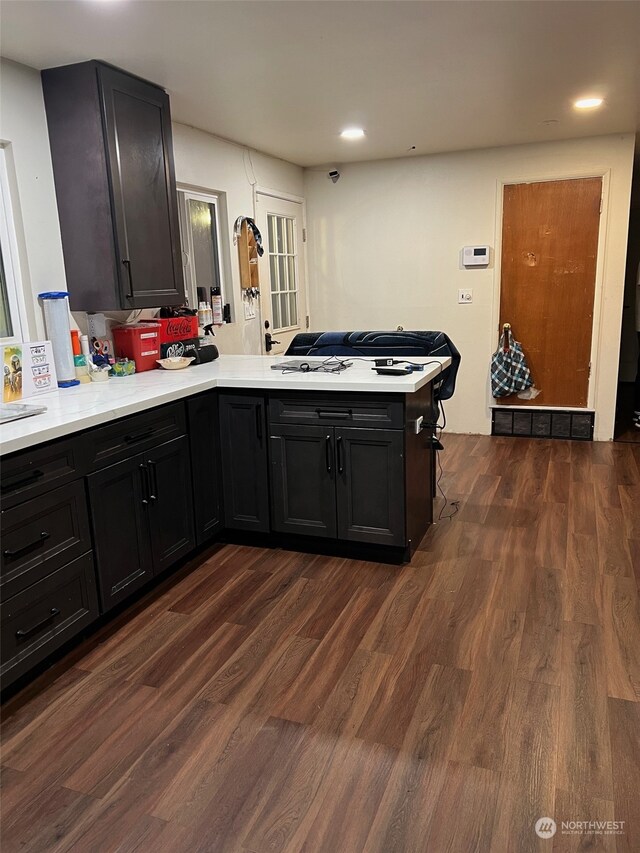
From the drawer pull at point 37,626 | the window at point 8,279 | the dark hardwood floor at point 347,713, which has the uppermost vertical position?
the window at point 8,279

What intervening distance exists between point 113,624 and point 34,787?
85 cm

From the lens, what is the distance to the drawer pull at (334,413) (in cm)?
290

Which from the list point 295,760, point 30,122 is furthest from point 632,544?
point 30,122

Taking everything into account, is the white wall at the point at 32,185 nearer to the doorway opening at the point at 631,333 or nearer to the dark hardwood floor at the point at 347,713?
the dark hardwood floor at the point at 347,713

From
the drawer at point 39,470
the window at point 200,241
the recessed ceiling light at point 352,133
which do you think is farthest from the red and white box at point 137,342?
the recessed ceiling light at point 352,133

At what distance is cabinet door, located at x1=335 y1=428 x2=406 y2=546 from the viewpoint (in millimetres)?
2867

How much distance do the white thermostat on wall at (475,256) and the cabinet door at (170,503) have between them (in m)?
3.41

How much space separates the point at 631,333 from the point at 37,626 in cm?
750

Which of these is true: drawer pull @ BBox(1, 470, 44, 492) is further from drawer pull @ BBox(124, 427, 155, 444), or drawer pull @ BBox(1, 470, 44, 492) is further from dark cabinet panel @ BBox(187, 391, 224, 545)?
dark cabinet panel @ BBox(187, 391, 224, 545)

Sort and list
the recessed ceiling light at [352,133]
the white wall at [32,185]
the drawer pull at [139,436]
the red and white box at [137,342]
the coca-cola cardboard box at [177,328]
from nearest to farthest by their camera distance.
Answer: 1. the drawer pull at [139,436]
2. the white wall at [32,185]
3. the red and white box at [137,342]
4. the coca-cola cardboard box at [177,328]
5. the recessed ceiling light at [352,133]

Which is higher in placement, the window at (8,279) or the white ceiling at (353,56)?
the white ceiling at (353,56)

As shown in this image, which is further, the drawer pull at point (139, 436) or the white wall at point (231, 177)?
the white wall at point (231, 177)

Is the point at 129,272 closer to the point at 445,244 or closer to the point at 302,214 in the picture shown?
the point at 302,214

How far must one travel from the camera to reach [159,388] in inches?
112
